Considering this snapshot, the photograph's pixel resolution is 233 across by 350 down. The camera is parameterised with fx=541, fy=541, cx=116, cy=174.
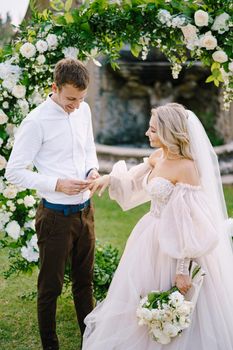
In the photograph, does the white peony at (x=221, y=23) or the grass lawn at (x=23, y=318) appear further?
the grass lawn at (x=23, y=318)

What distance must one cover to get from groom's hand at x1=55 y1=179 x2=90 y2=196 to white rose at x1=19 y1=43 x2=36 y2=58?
1.14m

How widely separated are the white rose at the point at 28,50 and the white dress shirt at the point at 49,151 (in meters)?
0.57

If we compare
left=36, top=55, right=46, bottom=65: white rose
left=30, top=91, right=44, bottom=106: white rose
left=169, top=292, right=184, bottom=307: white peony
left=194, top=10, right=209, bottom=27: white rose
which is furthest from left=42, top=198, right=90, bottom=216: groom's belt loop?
left=194, top=10, right=209, bottom=27: white rose

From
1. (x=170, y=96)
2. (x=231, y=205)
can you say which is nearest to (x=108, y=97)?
(x=170, y=96)

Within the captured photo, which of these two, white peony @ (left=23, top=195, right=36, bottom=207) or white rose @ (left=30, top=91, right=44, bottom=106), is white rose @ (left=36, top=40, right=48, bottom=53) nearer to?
white rose @ (left=30, top=91, right=44, bottom=106)

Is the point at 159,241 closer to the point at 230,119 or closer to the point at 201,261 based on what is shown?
the point at 201,261

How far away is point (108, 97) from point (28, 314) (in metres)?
7.56

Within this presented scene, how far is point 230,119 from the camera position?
1147cm

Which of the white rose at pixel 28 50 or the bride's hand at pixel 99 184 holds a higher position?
the white rose at pixel 28 50

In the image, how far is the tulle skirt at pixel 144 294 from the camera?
3.61m

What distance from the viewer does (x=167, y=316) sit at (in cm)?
344

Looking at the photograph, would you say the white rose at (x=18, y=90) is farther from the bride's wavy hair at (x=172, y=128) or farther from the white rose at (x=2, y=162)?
the bride's wavy hair at (x=172, y=128)

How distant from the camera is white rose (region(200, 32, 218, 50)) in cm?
371

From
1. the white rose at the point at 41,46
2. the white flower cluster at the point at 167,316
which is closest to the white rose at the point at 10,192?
the white rose at the point at 41,46
